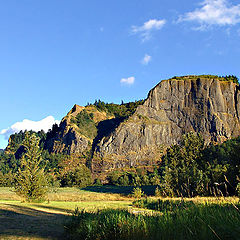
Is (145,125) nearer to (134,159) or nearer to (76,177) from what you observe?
(134,159)

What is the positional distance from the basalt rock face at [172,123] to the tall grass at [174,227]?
145 m

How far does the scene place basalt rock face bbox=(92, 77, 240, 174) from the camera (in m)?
154

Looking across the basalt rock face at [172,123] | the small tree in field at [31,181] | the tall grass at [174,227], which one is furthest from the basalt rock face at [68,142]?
the tall grass at [174,227]

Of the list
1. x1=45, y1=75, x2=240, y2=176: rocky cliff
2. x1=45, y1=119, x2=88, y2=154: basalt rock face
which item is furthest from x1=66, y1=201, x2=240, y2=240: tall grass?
x1=45, y1=119, x2=88, y2=154: basalt rock face

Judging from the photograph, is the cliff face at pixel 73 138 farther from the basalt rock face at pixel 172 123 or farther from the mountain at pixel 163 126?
the basalt rock face at pixel 172 123

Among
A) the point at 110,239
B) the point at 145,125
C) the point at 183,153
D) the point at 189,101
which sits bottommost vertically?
the point at 110,239

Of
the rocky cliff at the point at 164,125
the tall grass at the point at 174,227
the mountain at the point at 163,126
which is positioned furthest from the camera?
the rocky cliff at the point at 164,125

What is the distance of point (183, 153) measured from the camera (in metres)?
46.0

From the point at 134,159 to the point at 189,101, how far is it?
187 feet

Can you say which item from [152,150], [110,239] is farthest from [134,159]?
[110,239]

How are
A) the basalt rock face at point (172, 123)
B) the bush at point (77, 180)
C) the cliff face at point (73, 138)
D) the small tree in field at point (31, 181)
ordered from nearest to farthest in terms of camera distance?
the small tree in field at point (31, 181)
the bush at point (77, 180)
the basalt rock face at point (172, 123)
the cliff face at point (73, 138)

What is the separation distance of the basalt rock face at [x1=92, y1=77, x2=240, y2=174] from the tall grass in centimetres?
14508

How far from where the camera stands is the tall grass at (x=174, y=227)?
429 centimetres

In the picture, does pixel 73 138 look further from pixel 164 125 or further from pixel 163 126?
pixel 164 125
